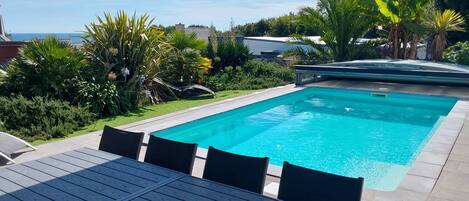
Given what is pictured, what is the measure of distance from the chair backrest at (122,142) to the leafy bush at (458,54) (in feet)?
51.3

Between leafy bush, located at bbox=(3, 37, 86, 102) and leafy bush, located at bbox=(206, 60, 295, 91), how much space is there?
509 centimetres

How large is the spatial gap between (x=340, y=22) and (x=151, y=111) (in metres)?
9.69

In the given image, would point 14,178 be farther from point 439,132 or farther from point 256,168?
point 439,132

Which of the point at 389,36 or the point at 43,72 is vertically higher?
the point at 389,36

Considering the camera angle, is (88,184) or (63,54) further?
(63,54)

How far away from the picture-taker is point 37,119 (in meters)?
7.22

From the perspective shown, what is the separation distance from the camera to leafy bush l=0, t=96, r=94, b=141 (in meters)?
6.88

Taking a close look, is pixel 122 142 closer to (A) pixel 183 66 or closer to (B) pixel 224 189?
(B) pixel 224 189

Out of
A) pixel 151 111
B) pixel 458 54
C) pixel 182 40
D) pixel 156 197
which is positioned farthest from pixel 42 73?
pixel 458 54

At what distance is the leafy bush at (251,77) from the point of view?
43.4 ft

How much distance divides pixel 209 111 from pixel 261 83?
5145mm

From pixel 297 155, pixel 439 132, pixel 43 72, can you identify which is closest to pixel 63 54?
pixel 43 72

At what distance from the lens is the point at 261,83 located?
542 inches

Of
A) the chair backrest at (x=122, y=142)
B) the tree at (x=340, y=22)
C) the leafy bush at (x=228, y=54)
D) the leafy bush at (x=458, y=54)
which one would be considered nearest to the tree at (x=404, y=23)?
the tree at (x=340, y=22)
